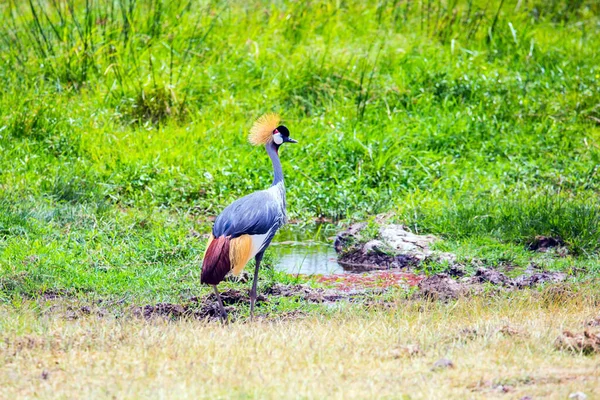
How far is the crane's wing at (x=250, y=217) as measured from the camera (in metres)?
6.52

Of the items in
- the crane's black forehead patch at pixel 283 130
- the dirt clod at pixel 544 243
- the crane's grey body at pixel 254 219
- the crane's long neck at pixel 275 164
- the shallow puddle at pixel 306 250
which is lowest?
the shallow puddle at pixel 306 250

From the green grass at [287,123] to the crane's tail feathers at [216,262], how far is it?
55cm

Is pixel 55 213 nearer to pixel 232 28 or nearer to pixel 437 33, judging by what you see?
pixel 232 28

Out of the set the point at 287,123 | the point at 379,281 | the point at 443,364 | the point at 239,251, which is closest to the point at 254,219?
the point at 239,251

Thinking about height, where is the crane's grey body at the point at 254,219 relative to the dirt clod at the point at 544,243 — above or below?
above

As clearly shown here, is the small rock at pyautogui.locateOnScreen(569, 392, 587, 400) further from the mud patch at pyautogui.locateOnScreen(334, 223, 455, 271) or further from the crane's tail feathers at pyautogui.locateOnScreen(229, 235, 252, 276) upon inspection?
the mud patch at pyautogui.locateOnScreen(334, 223, 455, 271)

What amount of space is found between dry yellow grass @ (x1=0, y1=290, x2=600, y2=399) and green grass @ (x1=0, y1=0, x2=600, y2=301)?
126 centimetres

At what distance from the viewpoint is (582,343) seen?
16.9 ft

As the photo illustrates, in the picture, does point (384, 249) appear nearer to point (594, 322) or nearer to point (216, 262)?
point (216, 262)

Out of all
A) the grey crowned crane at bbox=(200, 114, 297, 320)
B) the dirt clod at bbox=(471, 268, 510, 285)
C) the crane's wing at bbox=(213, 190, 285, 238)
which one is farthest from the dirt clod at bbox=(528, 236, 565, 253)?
the crane's wing at bbox=(213, 190, 285, 238)

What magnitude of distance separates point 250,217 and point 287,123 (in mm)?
4149

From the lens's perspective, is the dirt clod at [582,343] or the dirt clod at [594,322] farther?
the dirt clod at [594,322]

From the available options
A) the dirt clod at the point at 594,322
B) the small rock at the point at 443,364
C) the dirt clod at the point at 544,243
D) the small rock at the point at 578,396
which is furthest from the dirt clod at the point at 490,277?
the small rock at the point at 578,396

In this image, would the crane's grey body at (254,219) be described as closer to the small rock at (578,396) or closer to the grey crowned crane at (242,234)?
the grey crowned crane at (242,234)
